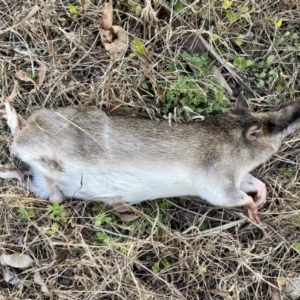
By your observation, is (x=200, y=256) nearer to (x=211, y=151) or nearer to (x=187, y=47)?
(x=211, y=151)

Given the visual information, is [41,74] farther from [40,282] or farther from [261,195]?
[261,195]

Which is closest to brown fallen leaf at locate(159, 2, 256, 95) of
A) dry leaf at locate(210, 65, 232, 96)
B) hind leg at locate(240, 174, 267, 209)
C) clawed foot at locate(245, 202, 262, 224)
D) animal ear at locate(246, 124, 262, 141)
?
dry leaf at locate(210, 65, 232, 96)

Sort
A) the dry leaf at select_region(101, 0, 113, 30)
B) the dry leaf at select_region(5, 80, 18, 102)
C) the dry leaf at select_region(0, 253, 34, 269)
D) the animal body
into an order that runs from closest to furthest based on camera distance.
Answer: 1. the animal body
2. the dry leaf at select_region(0, 253, 34, 269)
3. the dry leaf at select_region(5, 80, 18, 102)
4. the dry leaf at select_region(101, 0, 113, 30)

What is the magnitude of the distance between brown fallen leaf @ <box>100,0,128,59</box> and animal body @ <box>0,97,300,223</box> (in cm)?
68

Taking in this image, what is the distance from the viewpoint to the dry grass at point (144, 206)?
5.36 metres

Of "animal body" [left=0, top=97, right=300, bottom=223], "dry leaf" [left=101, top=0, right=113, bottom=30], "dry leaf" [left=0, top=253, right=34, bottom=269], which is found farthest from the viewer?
"dry leaf" [left=101, top=0, right=113, bottom=30]

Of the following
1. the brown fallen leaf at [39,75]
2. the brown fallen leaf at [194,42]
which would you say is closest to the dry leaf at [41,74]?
the brown fallen leaf at [39,75]

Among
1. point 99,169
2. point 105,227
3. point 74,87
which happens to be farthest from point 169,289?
point 74,87

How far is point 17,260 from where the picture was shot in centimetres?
533

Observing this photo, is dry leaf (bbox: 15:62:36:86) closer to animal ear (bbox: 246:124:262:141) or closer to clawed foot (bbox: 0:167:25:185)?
clawed foot (bbox: 0:167:25:185)

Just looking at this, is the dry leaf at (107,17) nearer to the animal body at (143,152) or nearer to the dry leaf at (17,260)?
the animal body at (143,152)

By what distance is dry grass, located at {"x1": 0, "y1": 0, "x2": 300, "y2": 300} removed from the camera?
5.36 m

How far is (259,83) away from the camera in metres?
5.66

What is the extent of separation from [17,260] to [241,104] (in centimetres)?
245
